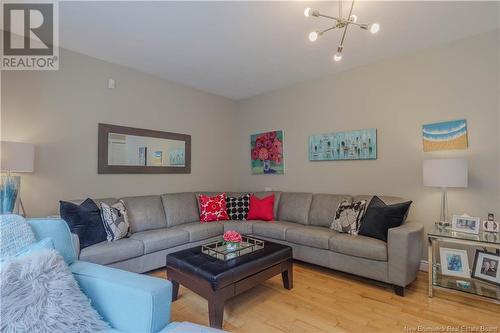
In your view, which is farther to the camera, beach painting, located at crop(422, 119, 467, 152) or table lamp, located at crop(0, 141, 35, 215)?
beach painting, located at crop(422, 119, 467, 152)

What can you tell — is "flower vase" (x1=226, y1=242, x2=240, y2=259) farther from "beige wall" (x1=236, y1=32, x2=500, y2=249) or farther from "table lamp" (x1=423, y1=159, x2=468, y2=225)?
"table lamp" (x1=423, y1=159, x2=468, y2=225)

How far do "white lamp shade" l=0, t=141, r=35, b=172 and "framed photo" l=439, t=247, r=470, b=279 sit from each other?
410 cm

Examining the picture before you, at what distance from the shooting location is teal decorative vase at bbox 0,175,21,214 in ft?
7.33

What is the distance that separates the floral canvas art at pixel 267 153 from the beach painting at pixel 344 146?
573 mm

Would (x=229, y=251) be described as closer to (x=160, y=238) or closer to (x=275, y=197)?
(x=160, y=238)

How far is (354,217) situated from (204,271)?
1.82 metres

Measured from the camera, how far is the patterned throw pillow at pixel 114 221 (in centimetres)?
263

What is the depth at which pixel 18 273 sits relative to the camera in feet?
3.43

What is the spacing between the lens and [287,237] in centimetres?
318

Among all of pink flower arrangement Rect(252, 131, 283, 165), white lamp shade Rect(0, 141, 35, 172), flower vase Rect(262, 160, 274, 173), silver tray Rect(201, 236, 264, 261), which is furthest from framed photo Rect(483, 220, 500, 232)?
white lamp shade Rect(0, 141, 35, 172)

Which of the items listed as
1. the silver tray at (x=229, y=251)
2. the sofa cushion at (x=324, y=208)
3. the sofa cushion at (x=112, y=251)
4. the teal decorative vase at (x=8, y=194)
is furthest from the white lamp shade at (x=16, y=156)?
the sofa cushion at (x=324, y=208)

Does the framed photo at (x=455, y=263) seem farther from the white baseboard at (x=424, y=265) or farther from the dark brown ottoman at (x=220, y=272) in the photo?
the dark brown ottoman at (x=220, y=272)

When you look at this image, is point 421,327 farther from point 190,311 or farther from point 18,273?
point 18,273

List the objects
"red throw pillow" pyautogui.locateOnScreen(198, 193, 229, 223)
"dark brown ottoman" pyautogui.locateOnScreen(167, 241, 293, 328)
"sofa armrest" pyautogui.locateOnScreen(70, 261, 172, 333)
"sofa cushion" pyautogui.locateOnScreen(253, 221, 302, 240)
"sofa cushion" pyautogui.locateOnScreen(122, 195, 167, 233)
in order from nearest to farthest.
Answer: "sofa armrest" pyautogui.locateOnScreen(70, 261, 172, 333) → "dark brown ottoman" pyautogui.locateOnScreen(167, 241, 293, 328) → "sofa cushion" pyautogui.locateOnScreen(122, 195, 167, 233) → "sofa cushion" pyautogui.locateOnScreen(253, 221, 302, 240) → "red throw pillow" pyautogui.locateOnScreen(198, 193, 229, 223)
